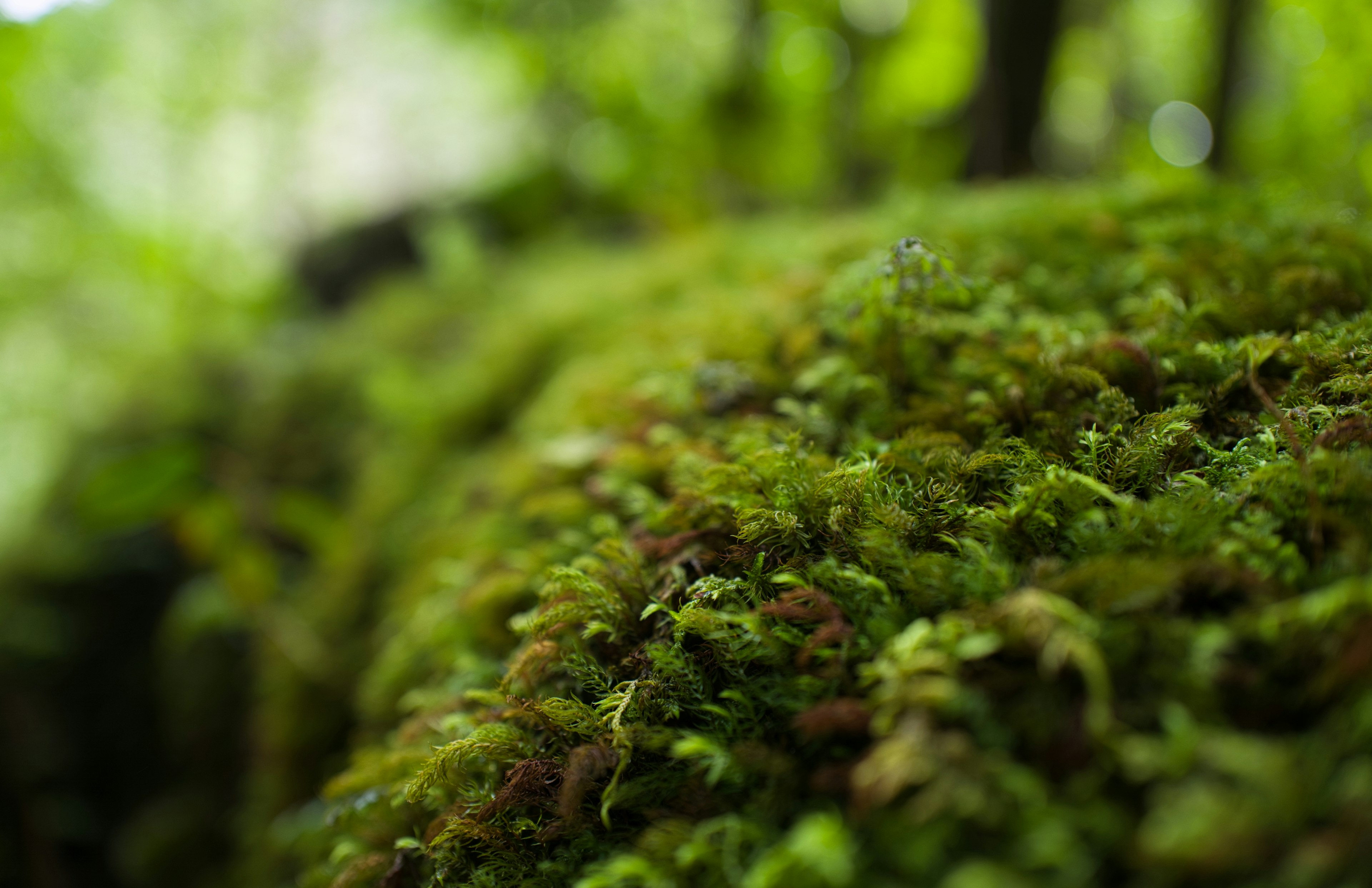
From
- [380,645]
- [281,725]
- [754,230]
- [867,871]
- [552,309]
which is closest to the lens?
[867,871]

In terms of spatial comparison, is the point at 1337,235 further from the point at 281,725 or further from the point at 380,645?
the point at 281,725

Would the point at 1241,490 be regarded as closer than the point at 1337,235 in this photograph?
Yes

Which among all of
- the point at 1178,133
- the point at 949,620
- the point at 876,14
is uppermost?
the point at 876,14

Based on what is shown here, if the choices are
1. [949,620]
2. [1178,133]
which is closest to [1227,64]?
[1178,133]

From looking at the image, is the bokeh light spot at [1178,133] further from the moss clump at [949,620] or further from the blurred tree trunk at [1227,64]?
the moss clump at [949,620]

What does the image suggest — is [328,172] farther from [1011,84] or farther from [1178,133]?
[1178,133]

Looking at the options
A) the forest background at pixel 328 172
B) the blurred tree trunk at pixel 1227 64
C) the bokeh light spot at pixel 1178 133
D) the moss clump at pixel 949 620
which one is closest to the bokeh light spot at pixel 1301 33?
the forest background at pixel 328 172

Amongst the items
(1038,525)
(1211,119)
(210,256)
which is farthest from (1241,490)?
(210,256)
